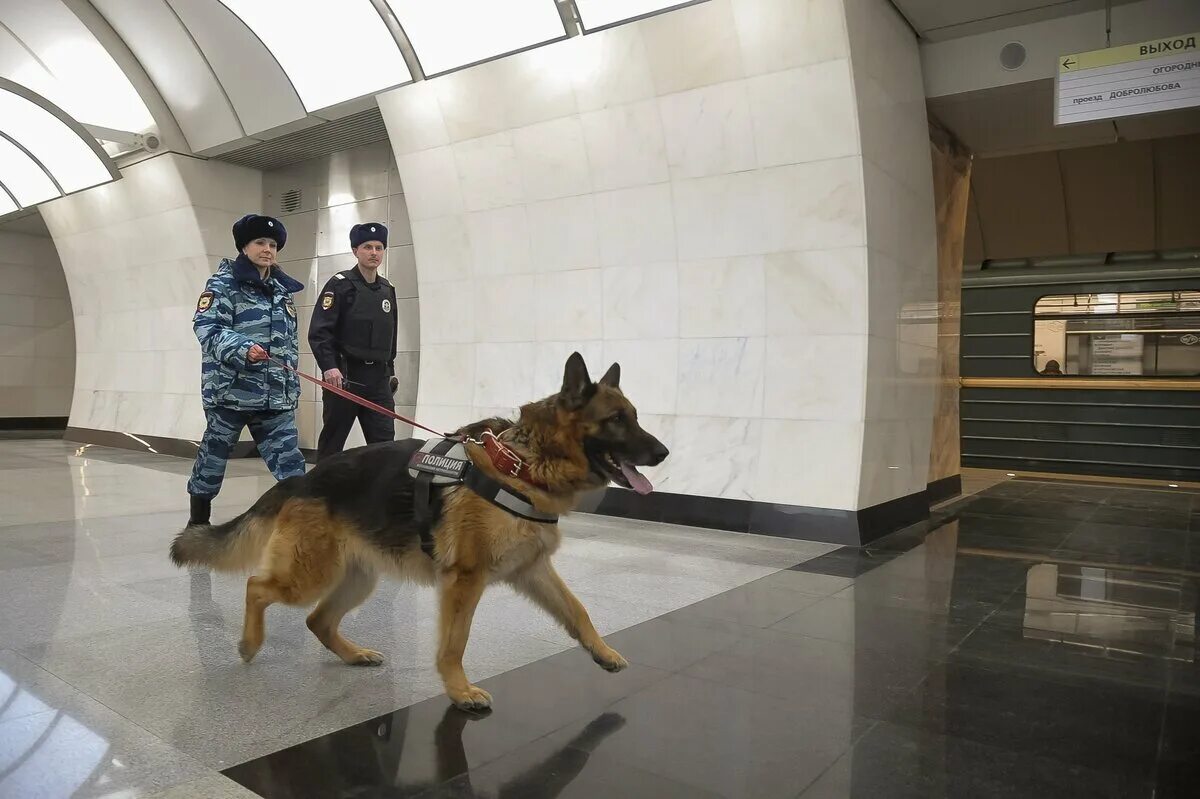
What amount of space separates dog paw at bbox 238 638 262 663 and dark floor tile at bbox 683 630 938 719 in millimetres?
1866

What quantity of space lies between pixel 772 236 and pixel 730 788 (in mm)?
5822

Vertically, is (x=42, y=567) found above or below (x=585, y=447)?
below

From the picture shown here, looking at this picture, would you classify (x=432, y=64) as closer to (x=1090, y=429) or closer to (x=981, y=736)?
(x=981, y=736)

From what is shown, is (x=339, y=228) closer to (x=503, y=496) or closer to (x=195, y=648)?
(x=195, y=648)

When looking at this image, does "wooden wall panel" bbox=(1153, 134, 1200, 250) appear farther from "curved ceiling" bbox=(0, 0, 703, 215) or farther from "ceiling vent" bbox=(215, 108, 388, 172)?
"ceiling vent" bbox=(215, 108, 388, 172)

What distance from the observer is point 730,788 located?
2.54 m

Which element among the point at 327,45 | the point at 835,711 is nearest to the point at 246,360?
the point at 835,711

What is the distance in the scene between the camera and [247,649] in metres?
3.52

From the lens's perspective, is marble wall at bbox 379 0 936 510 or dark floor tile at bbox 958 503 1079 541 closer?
marble wall at bbox 379 0 936 510

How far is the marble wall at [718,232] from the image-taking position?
7.23 metres

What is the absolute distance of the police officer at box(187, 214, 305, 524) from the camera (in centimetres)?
520

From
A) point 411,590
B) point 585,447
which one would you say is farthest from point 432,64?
point 585,447

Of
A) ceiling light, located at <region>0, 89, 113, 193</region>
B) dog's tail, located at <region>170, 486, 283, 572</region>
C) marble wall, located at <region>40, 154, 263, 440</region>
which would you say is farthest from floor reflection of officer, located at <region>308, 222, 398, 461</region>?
ceiling light, located at <region>0, 89, 113, 193</region>

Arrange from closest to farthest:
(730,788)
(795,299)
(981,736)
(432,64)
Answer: (730,788)
(981,736)
(795,299)
(432,64)
